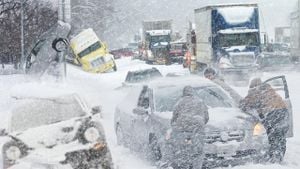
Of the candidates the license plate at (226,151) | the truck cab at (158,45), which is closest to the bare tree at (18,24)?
the truck cab at (158,45)

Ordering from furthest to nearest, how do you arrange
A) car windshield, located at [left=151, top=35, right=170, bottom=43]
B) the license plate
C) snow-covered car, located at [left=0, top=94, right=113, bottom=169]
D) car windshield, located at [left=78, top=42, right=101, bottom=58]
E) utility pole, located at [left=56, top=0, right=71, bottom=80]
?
1. car windshield, located at [left=151, top=35, right=170, bottom=43]
2. car windshield, located at [left=78, top=42, right=101, bottom=58]
3. utility pole, located at [left=56, top=0, right=71, bottom=80]
4. the license plate
5. snow-covered car, located at [left=0, top=94, right=113, bottom=169]

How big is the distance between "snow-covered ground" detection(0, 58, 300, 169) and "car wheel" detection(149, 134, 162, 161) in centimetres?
19

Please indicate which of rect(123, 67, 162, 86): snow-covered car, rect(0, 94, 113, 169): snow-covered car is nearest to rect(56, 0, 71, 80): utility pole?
rect(123, 67, 162, 86): snow-covered car

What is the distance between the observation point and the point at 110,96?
23.0 meters

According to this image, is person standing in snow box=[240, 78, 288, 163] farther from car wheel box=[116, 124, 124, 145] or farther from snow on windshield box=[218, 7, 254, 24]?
snow on windshield box=[218, 7, 254, 24]

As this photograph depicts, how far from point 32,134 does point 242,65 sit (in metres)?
19.0

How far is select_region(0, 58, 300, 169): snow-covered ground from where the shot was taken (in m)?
10.4

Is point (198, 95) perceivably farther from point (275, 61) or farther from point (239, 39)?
point (275, 61)

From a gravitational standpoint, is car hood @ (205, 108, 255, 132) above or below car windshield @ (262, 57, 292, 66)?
above

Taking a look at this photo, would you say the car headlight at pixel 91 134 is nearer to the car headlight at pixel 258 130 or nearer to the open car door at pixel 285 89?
the car headlight at pixel 258 130

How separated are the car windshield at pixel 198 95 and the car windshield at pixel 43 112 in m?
1.62

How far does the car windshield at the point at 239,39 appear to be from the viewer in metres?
27.4

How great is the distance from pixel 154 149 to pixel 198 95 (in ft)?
4.52

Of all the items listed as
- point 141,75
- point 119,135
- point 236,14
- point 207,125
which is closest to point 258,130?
point 207,125
